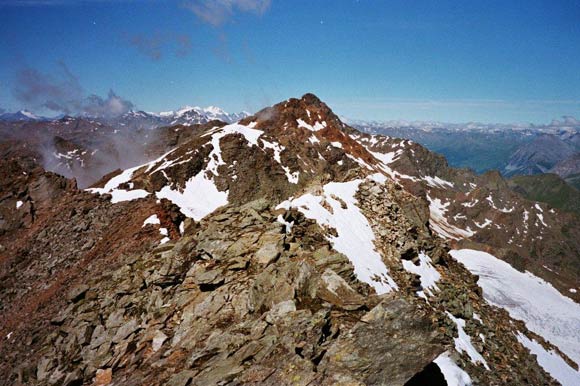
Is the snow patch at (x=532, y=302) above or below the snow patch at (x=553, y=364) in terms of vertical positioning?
below

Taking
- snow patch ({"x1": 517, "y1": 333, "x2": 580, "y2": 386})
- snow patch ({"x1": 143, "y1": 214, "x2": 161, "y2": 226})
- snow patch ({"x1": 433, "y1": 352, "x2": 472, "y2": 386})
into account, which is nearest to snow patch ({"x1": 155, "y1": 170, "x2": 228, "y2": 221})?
snow patch ({"x1": 143, "y1": 214, "x2": 161, "y2": 226})

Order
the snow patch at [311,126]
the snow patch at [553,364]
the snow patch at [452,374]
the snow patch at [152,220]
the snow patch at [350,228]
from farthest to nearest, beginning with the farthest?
the snow patch at [311,126] → the snow patch at [152,220] → the snow patch at [553,364] → the snow patch at [350,228] → the snow patch at [452,374]

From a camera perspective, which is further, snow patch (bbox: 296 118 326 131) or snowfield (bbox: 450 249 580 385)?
snow patch (bbox: 296 118 326 131)

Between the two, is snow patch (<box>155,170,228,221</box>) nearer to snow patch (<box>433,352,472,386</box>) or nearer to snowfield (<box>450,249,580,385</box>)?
snowfield (<box>450,249,580,385</box>)

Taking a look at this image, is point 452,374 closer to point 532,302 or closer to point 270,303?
point 270,303

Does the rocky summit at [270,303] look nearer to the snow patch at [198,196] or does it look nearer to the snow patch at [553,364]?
the snow patch at [553,364]

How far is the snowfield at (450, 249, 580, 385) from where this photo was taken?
140ft

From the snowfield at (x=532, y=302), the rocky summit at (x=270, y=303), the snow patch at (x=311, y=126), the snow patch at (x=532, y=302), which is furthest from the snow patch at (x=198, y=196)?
the snow patch at (x=311, y=126)

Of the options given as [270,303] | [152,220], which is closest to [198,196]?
[152,220]

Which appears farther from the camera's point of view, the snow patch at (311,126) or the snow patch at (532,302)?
the snow patch at (311,126)

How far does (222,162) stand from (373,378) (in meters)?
90.7

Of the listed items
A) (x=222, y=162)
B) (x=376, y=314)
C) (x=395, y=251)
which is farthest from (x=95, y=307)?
(x=222, y=162)

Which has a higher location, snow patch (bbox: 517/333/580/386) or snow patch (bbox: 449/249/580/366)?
snow patch (bbox: 517/333/580/386)

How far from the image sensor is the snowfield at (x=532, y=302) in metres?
42.6
